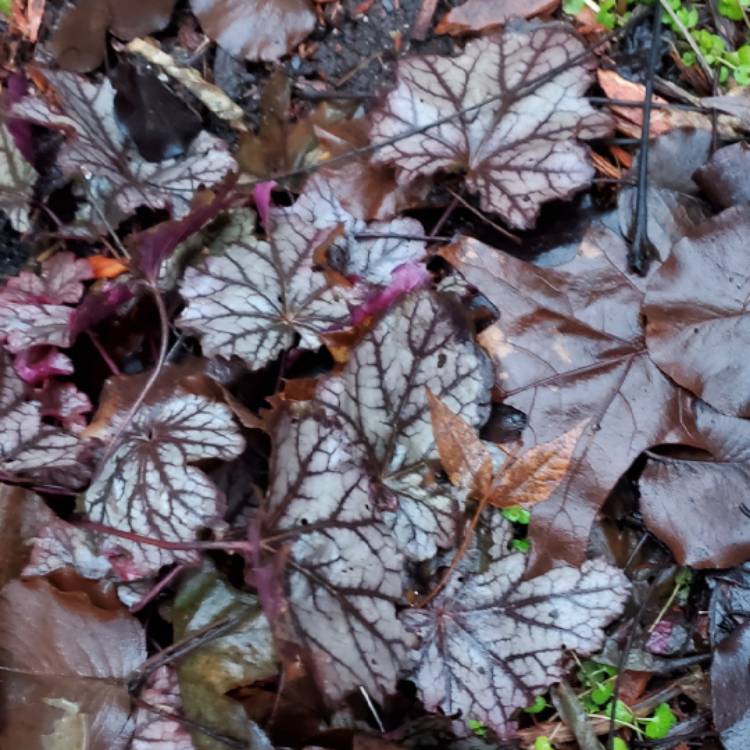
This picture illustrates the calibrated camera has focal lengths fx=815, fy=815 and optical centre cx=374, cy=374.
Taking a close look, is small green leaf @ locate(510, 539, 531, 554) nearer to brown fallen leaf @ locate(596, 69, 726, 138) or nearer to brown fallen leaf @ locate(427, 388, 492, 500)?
brown fallen leaf @ locate(427, 388, 492, 500)

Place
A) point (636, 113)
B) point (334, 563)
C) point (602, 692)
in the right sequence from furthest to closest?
point (636, 113) < point (602, 692) < point (334, 563)

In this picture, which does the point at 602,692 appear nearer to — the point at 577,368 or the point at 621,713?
the point at 621,713

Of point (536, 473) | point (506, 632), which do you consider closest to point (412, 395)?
point (536, 473)

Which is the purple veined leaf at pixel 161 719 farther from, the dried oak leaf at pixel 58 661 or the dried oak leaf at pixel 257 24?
the dried oak leaf at pixel 257 24

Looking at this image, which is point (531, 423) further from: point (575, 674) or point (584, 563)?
point (575, 674)

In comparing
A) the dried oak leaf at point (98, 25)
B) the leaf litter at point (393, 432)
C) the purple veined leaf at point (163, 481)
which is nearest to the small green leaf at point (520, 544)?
the leaf litter at point (393, 432)

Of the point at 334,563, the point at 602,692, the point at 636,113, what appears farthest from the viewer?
the point at 636,113

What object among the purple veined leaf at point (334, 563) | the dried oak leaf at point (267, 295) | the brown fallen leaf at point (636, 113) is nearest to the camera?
the purple veined leaf at point (334, 563)

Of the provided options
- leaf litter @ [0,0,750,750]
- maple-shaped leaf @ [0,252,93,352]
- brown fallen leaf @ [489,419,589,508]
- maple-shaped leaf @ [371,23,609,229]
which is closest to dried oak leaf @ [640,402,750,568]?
leaf litter @ [0,0,750,750]
